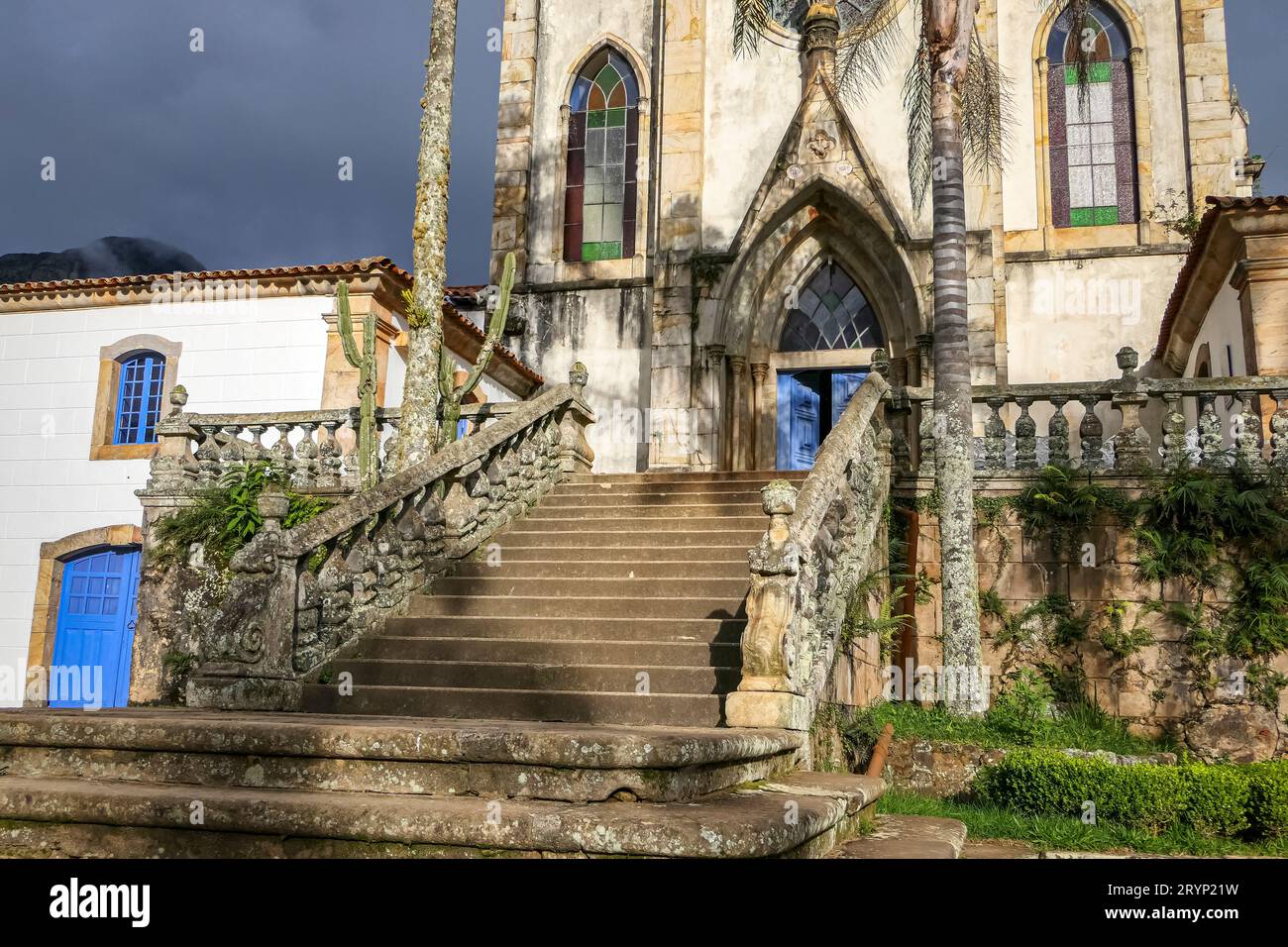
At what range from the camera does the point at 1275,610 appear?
1073 centimetres

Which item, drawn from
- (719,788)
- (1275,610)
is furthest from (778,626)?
(1275,610)

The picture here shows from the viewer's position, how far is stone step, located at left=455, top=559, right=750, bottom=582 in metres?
9.53

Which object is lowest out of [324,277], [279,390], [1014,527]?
[1014,527]

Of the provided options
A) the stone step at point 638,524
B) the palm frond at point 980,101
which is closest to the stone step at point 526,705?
the stone step at point 638,524

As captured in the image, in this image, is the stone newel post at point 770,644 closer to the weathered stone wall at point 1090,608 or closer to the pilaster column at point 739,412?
the weathered stone wall at point 1090,608

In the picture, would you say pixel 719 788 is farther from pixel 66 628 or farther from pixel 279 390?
pixel 66 628

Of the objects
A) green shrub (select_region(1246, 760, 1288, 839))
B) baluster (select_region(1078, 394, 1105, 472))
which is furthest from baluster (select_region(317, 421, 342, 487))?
green shrub (select_region(1246, 760, 1288, 839))

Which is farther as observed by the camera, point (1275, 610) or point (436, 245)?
point (436, 245)

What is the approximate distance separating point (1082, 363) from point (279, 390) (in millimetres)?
12243

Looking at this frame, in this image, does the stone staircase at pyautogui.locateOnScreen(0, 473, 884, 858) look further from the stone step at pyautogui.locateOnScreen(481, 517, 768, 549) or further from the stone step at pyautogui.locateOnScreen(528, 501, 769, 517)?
the stone step at pyautogui.locateOnScreen(528, 501, 769, 517)

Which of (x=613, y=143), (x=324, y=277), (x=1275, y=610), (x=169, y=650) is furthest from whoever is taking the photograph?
(x=613, y=143)

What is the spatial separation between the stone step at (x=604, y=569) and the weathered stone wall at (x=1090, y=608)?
10.2 ft

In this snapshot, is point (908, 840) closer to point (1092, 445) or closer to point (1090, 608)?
point (1090, 608)

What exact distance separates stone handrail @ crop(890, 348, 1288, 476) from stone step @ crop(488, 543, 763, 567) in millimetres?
3238
